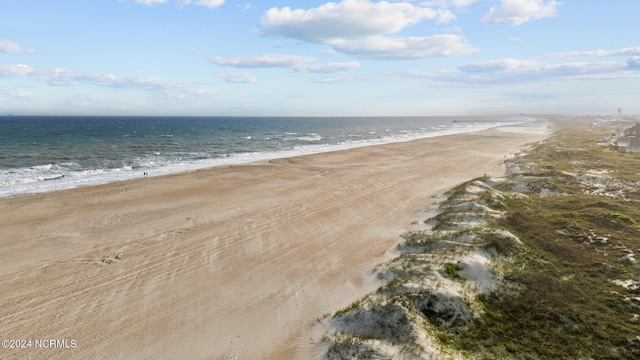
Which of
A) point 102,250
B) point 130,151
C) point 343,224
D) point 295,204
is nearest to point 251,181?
point 295,204

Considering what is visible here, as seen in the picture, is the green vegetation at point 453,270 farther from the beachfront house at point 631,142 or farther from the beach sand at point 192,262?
the beachfront house at point 631,142

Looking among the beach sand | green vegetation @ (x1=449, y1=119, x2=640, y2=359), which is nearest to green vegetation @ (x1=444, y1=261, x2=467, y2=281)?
green vegetation @ (x1=449, y1=119, x2=640, y2=359)

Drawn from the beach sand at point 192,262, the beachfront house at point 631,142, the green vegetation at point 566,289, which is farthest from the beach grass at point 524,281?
the beachfront house at point 631,142

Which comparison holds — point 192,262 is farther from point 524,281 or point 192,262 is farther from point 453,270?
point 524,281

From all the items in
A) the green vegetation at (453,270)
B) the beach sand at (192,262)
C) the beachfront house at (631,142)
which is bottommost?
the beach sand at (192,262)

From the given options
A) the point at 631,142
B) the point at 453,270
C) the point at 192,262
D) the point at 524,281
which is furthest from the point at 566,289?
the point at 631,142

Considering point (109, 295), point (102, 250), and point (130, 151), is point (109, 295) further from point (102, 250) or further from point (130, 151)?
point (130, 151)

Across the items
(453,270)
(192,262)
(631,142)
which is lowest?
(192,262)

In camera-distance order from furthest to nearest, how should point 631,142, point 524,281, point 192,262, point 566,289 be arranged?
point 631,142 → point 192,262 → point 524,281 → point 566,289
